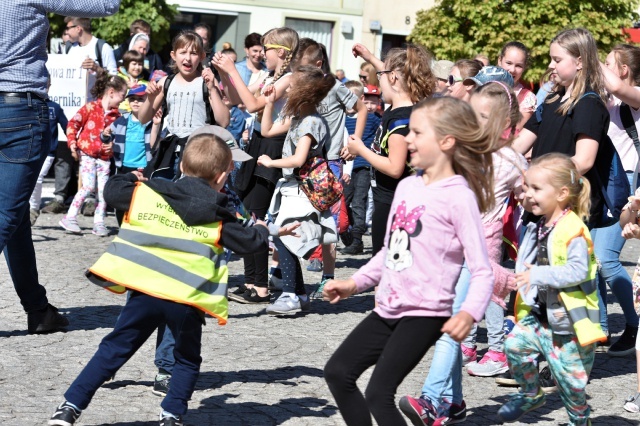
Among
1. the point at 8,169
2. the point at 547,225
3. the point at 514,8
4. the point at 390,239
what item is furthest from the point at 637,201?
the point at 514,8

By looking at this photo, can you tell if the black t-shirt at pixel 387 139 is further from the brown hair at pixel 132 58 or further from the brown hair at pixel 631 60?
the brown hair at pixel 132 58

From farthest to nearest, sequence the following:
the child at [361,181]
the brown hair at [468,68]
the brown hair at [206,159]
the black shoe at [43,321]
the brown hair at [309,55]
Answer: the child at [361,181] → the brown hair at [309,55] → the brown hair at [468,68] → the black shoe at [43,321] → the brown hair at [206,159]

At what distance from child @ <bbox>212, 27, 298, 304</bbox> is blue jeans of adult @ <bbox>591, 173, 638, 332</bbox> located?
2503 mm

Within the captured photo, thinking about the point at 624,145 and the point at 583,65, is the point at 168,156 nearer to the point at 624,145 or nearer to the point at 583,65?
the point at 583,65

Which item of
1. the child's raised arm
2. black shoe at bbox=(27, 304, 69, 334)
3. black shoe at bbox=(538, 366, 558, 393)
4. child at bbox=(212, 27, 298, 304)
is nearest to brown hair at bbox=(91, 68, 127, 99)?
child at bbox=(212, 27, 298, 304)

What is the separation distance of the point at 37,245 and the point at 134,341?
6.23 metres

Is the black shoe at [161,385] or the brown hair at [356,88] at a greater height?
the brown hair at [356,88]

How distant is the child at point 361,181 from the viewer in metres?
12.2

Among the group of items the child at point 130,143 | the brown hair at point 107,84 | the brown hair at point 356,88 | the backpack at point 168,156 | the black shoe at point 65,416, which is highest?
the brown hair at point 356,88

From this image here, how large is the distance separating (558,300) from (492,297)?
0.60 m

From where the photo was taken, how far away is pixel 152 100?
8312 millimetres

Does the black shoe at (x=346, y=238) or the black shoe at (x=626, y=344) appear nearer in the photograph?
the black shoe at (x=626, y=344)

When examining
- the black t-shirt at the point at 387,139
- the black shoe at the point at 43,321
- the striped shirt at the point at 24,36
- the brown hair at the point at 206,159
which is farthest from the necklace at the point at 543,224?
the black shoe at the point at 43,321

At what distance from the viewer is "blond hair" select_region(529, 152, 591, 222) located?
221 inches
